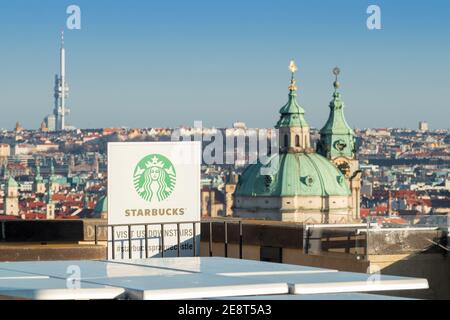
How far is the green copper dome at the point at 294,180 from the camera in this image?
86.4 m

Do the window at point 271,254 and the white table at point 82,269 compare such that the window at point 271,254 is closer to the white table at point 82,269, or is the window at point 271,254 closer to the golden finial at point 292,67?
the white table at point 82,269

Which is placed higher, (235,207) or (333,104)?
(333,104)

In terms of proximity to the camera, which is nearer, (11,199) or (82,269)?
(82,269)

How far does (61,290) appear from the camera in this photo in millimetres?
6375

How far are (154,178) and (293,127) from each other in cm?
8198

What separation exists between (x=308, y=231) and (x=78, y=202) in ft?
400

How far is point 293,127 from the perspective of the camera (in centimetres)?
9256

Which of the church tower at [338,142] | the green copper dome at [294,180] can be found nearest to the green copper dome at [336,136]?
the church tower at [338,142]

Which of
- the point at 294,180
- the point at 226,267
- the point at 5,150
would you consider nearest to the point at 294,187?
the point at 294,180

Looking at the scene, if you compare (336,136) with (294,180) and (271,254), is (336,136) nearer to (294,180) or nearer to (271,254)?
(294,180)

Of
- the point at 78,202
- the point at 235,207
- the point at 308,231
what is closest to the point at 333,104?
the point at 235,207

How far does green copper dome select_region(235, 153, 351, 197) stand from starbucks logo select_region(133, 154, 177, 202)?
7544 centimetres

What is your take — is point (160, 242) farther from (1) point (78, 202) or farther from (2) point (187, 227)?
(1) point (78, 202)

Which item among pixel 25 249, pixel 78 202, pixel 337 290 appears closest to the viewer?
pixel 337 290
